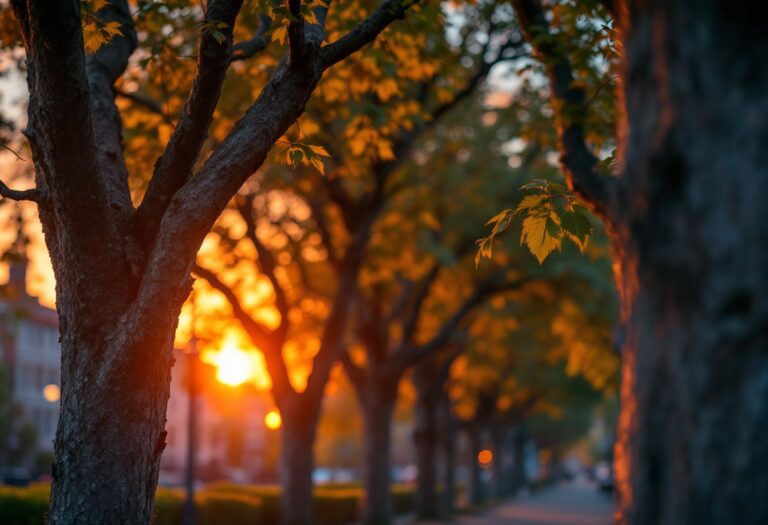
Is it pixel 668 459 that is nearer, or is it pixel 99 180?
pixel 668 459

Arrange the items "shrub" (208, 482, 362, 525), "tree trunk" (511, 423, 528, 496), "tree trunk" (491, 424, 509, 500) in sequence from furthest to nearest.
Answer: "tree trunk" (511, 423, 528, 496), "tree trunk" (491, 424, 509, 500), "shrub" (208, 482, 362, 525)

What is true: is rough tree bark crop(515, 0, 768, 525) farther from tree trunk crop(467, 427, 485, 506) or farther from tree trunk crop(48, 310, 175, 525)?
tree trunk crop(467, 427, 485, 506)

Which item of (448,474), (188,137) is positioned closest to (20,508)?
(188,137)

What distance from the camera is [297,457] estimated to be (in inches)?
671

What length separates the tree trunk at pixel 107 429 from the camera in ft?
19.0

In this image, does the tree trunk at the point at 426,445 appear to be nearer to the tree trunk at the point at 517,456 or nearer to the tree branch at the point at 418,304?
the tree branch at the point at 418,304

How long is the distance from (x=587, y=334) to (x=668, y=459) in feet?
72.2

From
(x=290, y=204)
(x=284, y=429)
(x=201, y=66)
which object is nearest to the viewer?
(x=201, y=66)

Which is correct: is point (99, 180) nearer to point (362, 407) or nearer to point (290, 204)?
point (290, 204)

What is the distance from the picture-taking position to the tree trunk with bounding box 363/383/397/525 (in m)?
22.7

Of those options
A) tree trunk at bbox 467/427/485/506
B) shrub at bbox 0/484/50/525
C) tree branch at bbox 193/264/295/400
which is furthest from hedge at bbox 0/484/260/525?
tree trunk at bbox 467/427/485/506

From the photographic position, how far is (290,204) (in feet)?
70.6

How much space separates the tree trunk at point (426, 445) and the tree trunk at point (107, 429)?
77.5 feet

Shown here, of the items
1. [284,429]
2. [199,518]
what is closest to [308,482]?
[284,429]
